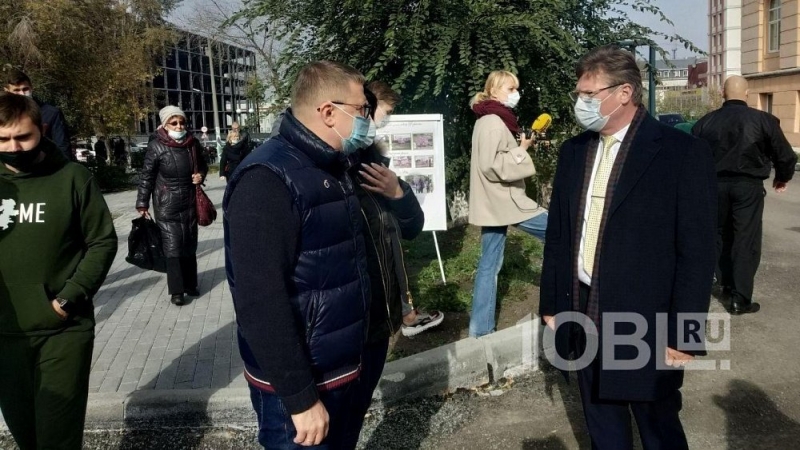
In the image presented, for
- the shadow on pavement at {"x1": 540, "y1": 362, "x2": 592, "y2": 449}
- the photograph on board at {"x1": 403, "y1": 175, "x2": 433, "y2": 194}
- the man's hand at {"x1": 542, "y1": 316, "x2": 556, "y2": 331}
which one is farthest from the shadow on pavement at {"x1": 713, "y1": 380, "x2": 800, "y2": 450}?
the photograph on board at {"x1": 403, "y1": 175, "x2": 433, "y2": 194}

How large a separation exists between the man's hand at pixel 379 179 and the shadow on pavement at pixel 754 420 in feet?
7.75

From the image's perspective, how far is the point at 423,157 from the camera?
7.08 m

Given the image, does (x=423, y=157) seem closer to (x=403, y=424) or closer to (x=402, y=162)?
(x=402, y=162)

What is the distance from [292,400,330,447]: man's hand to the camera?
2213mm

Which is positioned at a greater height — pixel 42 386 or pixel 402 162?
pixel 402 162

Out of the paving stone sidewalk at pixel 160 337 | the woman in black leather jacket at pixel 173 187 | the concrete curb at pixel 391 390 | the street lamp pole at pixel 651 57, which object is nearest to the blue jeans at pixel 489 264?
the concrete curb at pixel 391 390

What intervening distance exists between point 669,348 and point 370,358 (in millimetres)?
1167

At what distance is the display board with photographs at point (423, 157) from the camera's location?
7.01m

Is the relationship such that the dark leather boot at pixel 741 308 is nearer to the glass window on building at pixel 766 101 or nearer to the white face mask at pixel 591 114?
the white face mask at pixel 591 114

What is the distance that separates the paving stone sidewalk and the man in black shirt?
4.17 m

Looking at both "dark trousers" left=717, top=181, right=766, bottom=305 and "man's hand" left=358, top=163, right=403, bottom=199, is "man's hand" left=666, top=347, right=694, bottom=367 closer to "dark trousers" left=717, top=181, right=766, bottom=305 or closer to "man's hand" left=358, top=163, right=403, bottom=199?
"man's hand" left=358, top=163, right=403, bottom=199

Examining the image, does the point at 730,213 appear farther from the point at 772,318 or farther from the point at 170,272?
the point at 170,272

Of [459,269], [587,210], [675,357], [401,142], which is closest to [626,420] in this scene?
[675,357]

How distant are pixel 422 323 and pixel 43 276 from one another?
10.0 ft
